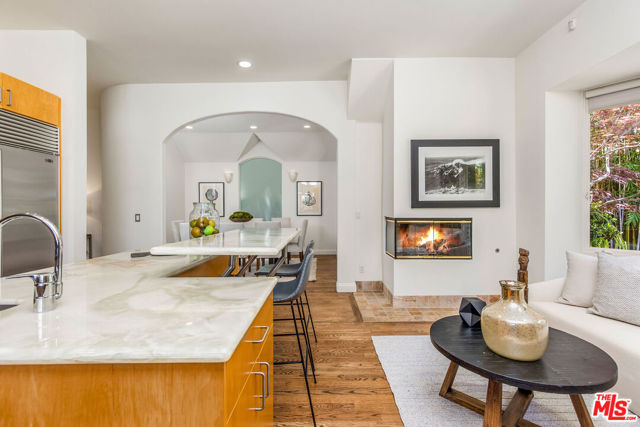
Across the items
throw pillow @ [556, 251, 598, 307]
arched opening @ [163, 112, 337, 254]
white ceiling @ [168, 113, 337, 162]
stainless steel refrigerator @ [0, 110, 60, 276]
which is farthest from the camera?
arched opening @ [163, 112, 337, 254]

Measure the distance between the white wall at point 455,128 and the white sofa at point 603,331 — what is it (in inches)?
43.3

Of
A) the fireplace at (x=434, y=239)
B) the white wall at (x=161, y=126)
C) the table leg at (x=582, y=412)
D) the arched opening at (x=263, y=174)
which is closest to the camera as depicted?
the table leg at (x=582, y=412)

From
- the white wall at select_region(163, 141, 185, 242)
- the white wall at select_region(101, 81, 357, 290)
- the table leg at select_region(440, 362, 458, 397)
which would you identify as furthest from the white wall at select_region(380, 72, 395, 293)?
the white wall at select_region(163, 141, 185, 242)

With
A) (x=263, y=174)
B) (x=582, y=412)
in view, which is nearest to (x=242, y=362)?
(x=582, y=412)

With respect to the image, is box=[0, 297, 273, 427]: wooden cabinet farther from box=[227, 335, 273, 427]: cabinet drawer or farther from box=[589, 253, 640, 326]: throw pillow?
Answer: box=[589, 253, 640, 326]: throw pillow

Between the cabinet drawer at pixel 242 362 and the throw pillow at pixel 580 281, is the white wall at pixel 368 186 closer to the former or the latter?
the throw pillow at pixel 580 281

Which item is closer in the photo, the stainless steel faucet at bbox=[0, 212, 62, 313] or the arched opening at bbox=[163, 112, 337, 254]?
the stainless steel faucet at bbox=[0, 212, 62, 313]

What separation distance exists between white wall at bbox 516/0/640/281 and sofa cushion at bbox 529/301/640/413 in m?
1.03

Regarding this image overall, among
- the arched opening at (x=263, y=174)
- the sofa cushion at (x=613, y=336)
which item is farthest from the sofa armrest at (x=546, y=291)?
the arched opening at (x=263, y=174)

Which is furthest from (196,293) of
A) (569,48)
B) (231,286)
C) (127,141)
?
(127,141)

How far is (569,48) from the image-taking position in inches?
107

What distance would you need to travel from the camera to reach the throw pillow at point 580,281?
2221mm

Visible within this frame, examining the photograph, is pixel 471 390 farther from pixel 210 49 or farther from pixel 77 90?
pixel 77 90

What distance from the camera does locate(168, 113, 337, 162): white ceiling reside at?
6.64 metres
